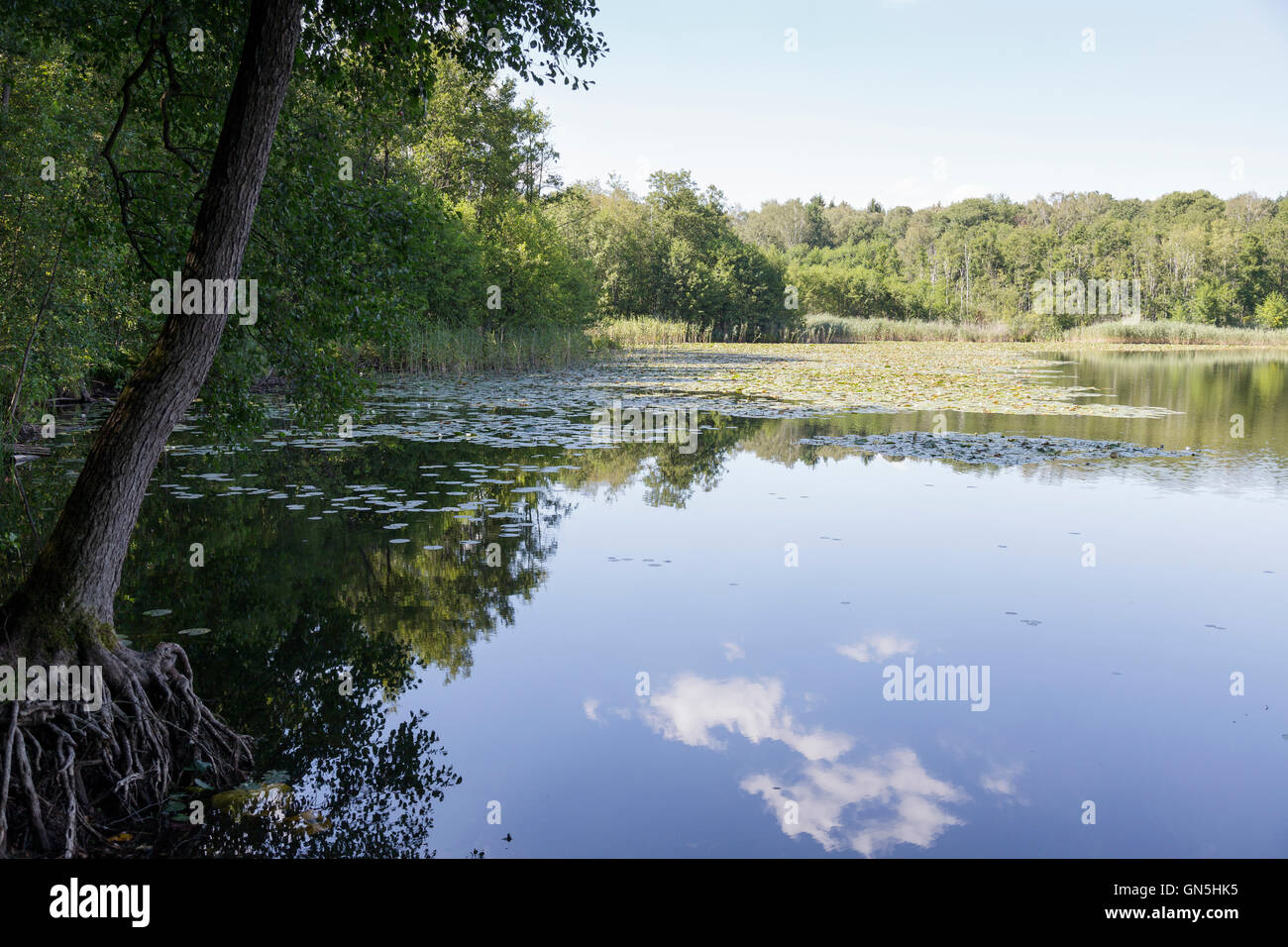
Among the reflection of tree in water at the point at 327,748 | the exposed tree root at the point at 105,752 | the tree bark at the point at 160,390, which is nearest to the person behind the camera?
the exposed tree root at the point at 105,752

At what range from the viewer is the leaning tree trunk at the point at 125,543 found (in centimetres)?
409

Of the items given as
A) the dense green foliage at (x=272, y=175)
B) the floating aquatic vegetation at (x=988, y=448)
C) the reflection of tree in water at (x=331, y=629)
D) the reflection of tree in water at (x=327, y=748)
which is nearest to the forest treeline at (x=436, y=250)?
the dense green foliage at (x=272, y=175)

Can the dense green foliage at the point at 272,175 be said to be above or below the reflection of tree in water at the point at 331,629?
above

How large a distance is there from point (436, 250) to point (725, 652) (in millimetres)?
24710

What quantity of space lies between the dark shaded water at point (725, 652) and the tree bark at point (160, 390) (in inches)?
45.1

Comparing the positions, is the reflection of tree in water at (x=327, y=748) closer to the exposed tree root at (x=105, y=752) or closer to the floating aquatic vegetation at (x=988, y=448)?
the exposed tree root at (x=105, y=752)

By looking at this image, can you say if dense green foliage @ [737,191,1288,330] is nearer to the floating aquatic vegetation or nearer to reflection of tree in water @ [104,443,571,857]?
the floating aquatic vegetation

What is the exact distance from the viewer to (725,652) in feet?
19.6

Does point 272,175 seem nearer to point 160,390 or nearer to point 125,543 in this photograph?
point 160,390

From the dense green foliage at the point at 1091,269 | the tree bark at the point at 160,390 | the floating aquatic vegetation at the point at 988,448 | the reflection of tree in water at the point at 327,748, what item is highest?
the dense green foliage at the point at 1091,269

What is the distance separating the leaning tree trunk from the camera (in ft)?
13.4
